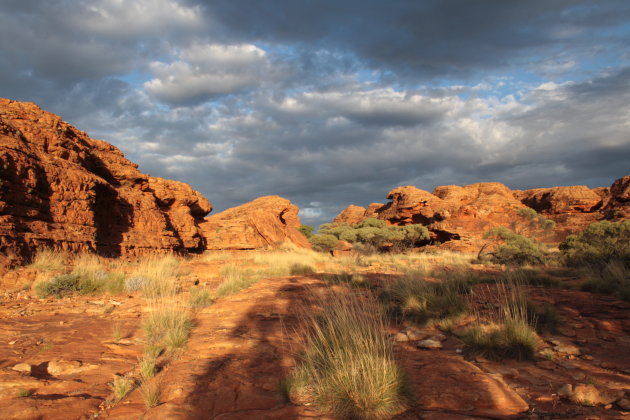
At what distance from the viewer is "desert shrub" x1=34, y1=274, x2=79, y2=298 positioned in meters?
7.88

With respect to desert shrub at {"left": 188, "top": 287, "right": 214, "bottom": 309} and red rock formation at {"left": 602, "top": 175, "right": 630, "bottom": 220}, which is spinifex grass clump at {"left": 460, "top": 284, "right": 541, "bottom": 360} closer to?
desert shrub at {"left": 188, "top": 287, "right": 214, "bottom": 309}

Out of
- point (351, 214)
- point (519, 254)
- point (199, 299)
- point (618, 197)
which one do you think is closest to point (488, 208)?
point (618, 197)

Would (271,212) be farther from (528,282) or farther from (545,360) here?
(545,360)

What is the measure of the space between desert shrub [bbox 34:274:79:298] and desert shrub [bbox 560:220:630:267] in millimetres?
14115

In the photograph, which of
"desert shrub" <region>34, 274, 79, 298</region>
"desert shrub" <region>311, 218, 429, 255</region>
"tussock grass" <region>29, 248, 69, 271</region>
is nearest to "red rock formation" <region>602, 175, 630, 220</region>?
"desert shrub" <region>311, 218, 429, 255</region>

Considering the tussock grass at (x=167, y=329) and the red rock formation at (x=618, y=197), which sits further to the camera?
the red rock formation at (x=618, y=197)

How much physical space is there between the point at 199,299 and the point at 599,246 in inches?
567

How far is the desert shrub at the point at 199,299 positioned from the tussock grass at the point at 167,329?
6.25ft

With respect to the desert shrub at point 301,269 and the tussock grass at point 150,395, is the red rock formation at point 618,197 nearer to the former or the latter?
the desert shrub at point 301,269

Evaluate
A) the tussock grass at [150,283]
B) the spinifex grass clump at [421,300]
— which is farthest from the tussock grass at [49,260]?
the spinifex grass clump at [421,300]

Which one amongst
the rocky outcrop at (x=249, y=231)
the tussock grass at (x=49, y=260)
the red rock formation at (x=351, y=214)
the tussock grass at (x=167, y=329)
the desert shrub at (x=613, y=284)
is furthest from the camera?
the red rock formation at (x=351, y=214)

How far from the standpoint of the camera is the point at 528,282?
28.7ft

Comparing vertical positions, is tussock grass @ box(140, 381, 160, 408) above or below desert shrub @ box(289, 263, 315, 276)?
above

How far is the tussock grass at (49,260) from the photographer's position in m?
9.56
